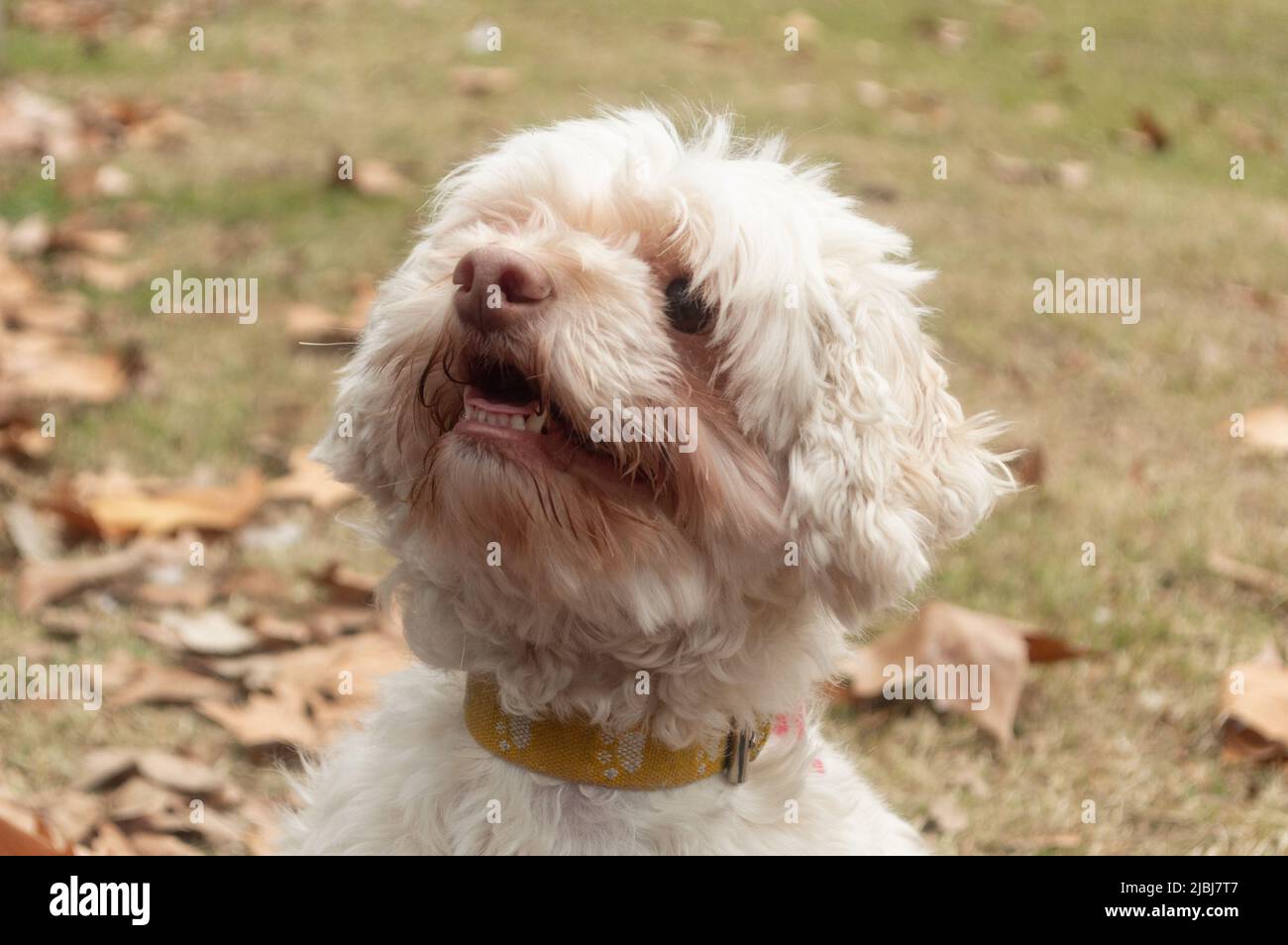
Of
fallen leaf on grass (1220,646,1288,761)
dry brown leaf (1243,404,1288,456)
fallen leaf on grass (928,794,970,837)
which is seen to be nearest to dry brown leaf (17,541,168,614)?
fallen leaf on grass (928,794,970,837)

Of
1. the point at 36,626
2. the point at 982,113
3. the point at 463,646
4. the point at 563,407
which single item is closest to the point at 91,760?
the point at 36,626

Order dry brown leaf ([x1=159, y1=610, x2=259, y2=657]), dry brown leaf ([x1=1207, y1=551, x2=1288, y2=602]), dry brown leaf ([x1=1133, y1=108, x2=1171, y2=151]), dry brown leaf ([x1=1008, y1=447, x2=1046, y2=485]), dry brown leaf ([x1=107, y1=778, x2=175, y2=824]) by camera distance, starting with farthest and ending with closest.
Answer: dry brown leaf ([x1=1133, y1=108, x2=1171, y2=151]), dry brown leaf ([x1=1008, y1=447, x2=1046, y2=485]), dry brown leaf ([x1=1207, y1=551, x2=1288, y2=602]), dry brown leaf ([x1=159, y1=610, x2=259, y2=657]), dry brown leaf ([x1=107, y1=778, x2=175, y2=824])

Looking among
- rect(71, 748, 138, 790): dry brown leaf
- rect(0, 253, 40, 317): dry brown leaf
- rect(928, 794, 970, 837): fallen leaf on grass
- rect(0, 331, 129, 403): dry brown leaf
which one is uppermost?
rect(0, 253, 40, 317): dry brown leaf

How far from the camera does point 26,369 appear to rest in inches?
203

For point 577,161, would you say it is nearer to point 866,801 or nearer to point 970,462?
point 970,462

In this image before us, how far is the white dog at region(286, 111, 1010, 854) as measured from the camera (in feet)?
7.38

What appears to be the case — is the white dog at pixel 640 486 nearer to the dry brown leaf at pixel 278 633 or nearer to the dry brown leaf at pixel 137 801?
the dry brown leaf at pixel 137 801

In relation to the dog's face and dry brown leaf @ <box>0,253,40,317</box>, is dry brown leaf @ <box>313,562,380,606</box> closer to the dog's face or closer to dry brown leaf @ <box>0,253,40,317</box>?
the dog's face

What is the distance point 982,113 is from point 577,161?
701 cm

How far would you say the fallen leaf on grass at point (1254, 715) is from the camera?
3.61 metres

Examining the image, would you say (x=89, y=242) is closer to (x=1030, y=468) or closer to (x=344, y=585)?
(x=344, y=585)

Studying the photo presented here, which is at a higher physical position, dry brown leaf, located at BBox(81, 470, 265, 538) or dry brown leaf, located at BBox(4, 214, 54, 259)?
dry brown leaf, located at BBox(4, 214, 54, 259)

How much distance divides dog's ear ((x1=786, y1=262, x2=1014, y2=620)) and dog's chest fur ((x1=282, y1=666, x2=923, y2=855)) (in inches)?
14.7

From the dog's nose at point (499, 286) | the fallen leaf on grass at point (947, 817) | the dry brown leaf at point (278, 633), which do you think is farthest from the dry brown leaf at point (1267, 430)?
the dog's nose at point (499, 286)
